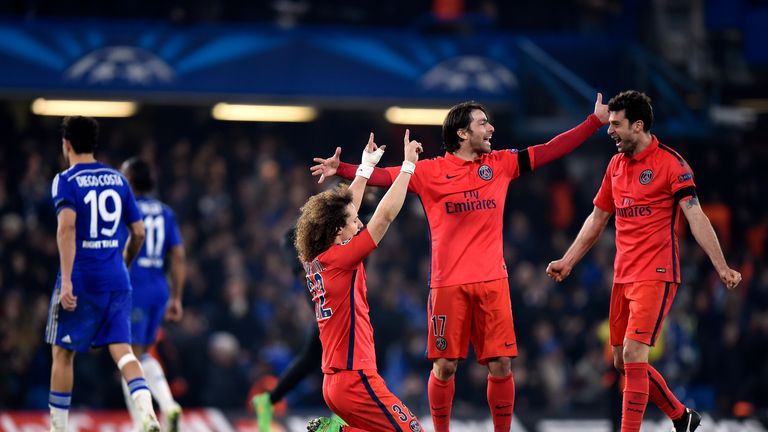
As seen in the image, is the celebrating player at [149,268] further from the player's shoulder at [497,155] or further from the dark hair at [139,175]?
the player's shoulder at [497,155]

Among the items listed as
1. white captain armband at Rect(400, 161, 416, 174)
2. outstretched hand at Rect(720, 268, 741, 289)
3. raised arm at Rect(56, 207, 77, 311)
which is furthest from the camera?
raised arm at Rect(56, 207, 77, 311)

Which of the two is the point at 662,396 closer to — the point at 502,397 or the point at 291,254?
the point at 502,397

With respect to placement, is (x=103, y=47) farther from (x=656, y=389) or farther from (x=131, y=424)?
(x=656, y=389)

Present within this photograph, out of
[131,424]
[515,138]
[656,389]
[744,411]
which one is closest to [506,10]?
[515,138]

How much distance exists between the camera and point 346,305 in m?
8.34

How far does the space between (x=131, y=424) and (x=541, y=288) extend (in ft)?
25.2

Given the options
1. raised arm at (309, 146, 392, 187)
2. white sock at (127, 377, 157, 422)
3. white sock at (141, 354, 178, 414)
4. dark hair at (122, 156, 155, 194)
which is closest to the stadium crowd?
white sock at (141, 354, 178, 414)

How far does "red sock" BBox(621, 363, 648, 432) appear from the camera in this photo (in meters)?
9.12

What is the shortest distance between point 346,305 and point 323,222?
0.59 metres

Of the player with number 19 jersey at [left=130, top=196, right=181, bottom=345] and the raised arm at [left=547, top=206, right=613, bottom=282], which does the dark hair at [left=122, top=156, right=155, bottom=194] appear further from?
the raised arm at [left=547, top=206, right=613, bottom=282]

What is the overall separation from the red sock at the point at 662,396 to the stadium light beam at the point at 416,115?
10.8 meters

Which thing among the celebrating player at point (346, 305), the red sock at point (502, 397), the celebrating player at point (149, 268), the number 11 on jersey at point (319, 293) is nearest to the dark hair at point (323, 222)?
the celebrating player at point (346, 305)

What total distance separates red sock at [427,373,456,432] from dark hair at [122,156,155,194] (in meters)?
3.64

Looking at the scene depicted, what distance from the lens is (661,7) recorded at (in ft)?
72.6
